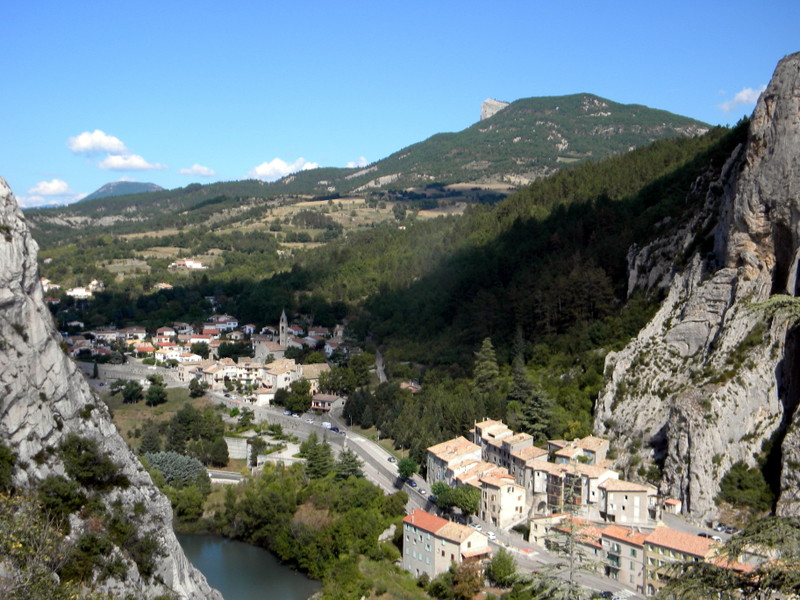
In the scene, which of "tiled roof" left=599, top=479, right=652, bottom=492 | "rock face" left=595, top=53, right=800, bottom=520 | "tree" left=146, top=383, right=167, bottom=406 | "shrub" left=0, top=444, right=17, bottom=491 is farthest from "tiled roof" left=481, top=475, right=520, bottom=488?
"tree" left=146, top=383, right=167, bottom=406

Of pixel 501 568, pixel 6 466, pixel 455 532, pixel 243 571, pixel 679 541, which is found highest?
pixel 6 466

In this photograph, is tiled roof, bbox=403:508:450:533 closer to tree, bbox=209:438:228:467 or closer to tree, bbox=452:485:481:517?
tree, bbox=452:485:481:517

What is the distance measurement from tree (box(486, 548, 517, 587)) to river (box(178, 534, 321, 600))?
6007mm

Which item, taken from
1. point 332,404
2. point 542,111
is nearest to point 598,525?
point 332,404

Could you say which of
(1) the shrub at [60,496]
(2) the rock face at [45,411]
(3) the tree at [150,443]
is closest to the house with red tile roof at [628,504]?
(2) the rock face at [45,411]

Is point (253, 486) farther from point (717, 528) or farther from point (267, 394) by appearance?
point (717, 528)

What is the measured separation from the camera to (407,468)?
102ft

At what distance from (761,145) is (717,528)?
43.9 ft

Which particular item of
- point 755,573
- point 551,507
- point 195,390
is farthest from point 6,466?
point 195,390

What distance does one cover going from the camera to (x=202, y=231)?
111750 millimetres

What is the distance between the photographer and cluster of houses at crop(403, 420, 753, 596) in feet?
73.7

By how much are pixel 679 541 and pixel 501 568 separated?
16.1 ft

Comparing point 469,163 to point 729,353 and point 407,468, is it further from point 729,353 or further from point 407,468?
point 729,353

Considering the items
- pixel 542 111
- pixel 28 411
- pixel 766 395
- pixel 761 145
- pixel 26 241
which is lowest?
pixel 766 395
